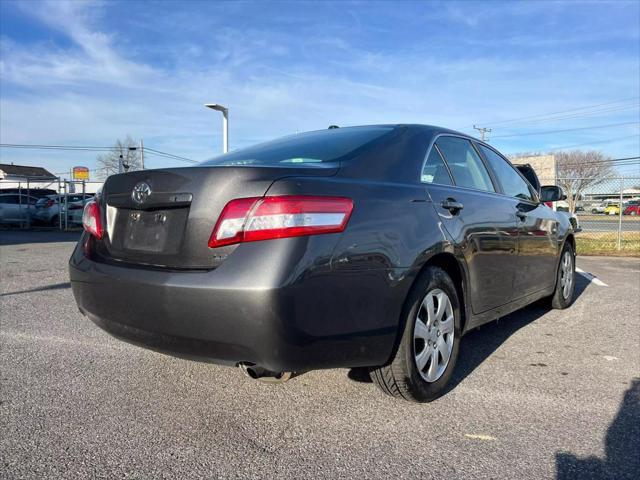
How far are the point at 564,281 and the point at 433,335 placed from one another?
3.17 m

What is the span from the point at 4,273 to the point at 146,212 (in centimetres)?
611

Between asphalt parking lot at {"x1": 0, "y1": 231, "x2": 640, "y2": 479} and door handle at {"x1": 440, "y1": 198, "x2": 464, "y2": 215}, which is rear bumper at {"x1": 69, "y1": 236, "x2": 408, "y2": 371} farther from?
door handle at {"x1": 440, "y1": 198, "x2": 464, "y2": 215}

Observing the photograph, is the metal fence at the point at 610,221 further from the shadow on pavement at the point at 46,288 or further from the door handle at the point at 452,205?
the shadow on pavement at the point at 46,288

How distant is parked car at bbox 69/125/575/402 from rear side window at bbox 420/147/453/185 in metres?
0.01

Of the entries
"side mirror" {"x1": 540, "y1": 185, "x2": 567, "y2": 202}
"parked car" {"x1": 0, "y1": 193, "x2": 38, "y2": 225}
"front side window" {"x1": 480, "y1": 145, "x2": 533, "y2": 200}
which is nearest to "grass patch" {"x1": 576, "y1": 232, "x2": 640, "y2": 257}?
"side mirror" {"x1": 540, "y1": 185, "x2": 567, "y2": 202}

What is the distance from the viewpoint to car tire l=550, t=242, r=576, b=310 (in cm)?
527

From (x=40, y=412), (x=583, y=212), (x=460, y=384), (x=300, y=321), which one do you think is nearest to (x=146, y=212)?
(x=300, y=321)

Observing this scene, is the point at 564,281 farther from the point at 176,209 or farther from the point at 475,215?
the point at 176,209

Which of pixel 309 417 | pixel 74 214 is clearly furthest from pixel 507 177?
pixel 74 214

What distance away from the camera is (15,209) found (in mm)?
20438

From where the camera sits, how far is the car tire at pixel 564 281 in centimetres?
527

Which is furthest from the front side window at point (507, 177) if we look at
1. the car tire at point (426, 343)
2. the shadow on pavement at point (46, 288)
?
the shadow on pavement at point (46, 288)

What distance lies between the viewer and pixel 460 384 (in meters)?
3.18

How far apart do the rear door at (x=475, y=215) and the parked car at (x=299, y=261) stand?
19 millimetres
